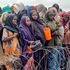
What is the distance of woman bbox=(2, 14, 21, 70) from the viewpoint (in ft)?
27.0

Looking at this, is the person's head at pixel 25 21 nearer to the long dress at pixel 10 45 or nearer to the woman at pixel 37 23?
the woman at pixel 37 23

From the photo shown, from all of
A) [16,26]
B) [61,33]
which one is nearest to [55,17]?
[61,33]

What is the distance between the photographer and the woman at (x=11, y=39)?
8.22 meters

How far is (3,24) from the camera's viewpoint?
857 cm

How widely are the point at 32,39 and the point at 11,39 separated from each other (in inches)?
19.3

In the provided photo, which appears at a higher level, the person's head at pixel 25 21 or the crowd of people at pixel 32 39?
the person's head at pixel 25 21

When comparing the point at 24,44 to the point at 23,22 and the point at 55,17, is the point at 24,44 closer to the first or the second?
the point at 23,22

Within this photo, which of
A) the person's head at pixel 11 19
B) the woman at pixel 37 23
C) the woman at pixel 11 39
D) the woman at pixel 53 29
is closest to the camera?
the woman at pixel 11 39

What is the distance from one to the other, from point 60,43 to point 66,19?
1178 millimetres

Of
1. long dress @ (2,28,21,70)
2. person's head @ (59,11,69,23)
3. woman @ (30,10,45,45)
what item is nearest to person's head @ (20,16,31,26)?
woman @ (30,10,45,45)

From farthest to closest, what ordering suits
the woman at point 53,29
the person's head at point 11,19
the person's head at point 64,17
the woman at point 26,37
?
the person's head at point 64,17 → the woman at point 53,29 → the person's head at point 11,19 → the woman at point 26,37

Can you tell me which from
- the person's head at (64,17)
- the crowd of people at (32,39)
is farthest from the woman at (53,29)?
the person's head at (64,17)

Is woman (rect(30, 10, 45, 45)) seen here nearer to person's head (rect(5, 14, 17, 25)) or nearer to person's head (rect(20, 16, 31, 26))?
person's head (rect(20, 16, 31, 26))

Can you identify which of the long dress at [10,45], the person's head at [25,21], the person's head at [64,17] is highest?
the person's head at [25,21]
